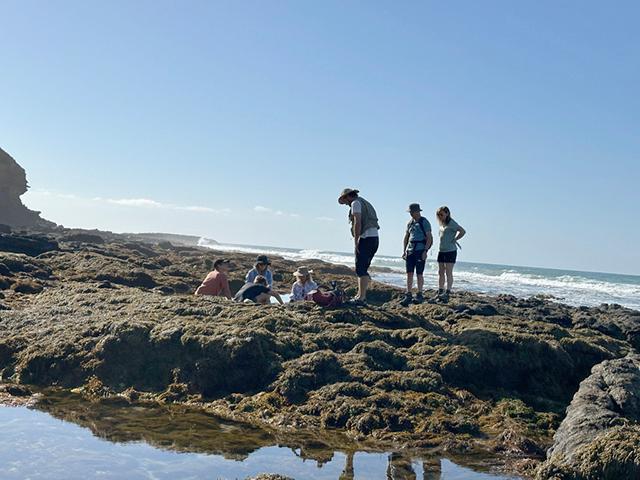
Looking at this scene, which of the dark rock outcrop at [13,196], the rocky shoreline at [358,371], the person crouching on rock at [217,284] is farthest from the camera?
the dark rock outcrop at [13,196]

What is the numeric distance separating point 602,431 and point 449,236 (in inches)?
325

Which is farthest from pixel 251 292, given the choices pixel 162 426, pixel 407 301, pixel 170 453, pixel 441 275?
pixel 170 453

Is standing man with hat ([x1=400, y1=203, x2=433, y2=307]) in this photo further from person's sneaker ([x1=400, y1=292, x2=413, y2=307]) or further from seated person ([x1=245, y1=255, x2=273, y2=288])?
seated person ([x1=245, y1=255, x2=273, y2=288])

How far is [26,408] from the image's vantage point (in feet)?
22.5

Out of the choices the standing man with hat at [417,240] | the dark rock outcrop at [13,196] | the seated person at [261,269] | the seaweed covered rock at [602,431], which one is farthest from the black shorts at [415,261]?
the dark rock outcrop at [13,196]

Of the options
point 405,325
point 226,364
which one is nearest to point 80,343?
point 226,364

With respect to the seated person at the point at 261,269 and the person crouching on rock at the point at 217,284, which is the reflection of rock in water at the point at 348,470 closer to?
the seated person at the point at 261,269

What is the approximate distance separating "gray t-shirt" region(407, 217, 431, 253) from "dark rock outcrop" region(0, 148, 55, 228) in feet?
→ 174

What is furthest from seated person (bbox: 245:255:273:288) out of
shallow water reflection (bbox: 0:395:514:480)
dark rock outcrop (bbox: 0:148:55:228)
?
dark rock outcrop (bbox: 0:148:55:228)

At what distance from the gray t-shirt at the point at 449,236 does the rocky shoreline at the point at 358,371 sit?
2.59 metres

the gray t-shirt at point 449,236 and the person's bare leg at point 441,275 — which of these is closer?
the gray t-shirt at point 449,236

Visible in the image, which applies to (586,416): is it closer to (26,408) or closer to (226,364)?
(226,364)

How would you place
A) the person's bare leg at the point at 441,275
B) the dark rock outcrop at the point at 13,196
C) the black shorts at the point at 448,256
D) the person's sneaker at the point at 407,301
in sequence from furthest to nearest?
1. the dark rock outcrop at the point at 13,196
2. the person's bare leg at the point at 441,275
3. the black shorts at the point at 448,256
4. the person's sneaker at the point at 407,301

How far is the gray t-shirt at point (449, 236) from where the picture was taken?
1287cm
